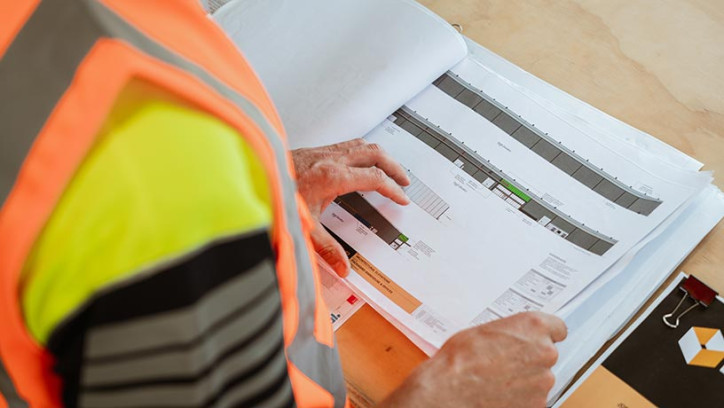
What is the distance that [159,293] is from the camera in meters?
0.35

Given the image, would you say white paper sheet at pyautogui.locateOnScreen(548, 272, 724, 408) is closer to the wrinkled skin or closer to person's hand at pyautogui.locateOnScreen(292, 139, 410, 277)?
the wrinkled skin

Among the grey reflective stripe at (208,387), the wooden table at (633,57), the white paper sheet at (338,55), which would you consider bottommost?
the grey reflective stripe at (208,387)

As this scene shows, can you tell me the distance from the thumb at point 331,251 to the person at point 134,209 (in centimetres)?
39

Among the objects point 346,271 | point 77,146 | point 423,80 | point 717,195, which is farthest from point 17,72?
point 717,195

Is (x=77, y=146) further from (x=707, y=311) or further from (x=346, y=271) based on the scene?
(x=707, y=311)

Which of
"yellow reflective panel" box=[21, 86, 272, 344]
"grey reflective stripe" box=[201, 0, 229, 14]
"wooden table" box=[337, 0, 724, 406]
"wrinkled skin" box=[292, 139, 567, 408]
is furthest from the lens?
"grey reflective stripe" box=[201, 0, 229, 14]

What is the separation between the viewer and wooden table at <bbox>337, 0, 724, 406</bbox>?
0.90 meters

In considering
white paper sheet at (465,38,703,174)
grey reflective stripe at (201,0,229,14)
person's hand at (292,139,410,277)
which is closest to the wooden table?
white paper sheet at (465,38,703,174)

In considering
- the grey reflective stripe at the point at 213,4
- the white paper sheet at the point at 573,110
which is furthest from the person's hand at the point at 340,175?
the grey reflective stripe at the point at 213,4

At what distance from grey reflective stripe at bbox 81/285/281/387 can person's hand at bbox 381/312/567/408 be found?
31 centimetres

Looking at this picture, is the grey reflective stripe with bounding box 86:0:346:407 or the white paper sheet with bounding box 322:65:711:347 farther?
the white paper sheet with bounding box 322:65:711:347

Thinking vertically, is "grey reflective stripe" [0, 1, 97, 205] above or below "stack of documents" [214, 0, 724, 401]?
below

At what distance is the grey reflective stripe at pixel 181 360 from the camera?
36 cm

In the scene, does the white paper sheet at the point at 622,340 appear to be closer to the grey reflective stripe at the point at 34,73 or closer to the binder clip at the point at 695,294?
the binder clip at the point at 695,294
